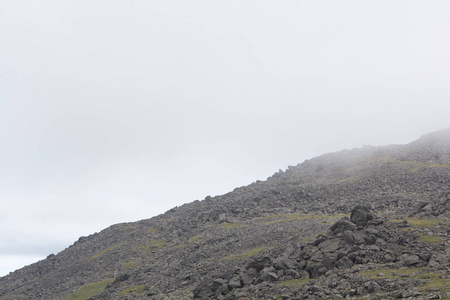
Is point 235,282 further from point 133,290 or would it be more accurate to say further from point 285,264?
point 133,290

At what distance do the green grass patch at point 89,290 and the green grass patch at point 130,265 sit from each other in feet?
16.7

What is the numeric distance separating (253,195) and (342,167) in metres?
32.3

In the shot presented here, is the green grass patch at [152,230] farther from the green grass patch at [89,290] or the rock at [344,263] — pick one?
the rock at [344,263]

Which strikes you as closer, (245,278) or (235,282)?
(235,282)

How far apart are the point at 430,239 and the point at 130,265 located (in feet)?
230

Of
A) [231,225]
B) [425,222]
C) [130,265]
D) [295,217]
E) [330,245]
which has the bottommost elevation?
[425,222]

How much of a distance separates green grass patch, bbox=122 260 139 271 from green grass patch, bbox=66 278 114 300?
509 centimetres

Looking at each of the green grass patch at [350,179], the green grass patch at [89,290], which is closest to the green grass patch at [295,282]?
the green grass patch at [89,290]

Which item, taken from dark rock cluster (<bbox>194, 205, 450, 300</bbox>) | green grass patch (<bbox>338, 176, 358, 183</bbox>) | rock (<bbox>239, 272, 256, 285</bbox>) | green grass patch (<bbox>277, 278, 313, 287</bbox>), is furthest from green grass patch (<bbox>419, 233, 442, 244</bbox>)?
green grass patch (<bbox>338, 176, 358, 183</bbox>)

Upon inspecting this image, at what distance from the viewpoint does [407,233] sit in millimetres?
55656

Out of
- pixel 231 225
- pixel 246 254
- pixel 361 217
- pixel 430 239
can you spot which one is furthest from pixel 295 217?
pixel 430 239

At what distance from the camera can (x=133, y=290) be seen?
75.4 metres

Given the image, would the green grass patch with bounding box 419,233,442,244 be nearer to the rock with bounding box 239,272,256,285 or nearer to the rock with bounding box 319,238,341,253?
the rock with bounding box 319,238,341,253

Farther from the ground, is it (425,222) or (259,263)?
(259,263)
